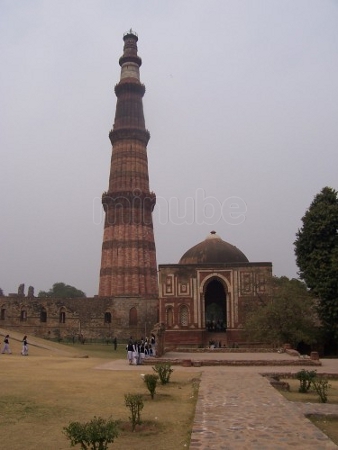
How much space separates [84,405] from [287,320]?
52.1 ft

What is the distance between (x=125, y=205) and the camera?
121ft

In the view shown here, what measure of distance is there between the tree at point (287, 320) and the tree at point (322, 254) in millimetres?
726

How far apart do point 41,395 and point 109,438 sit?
5.15 m

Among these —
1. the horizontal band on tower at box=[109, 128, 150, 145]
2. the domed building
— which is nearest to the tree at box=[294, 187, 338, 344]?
the domed building

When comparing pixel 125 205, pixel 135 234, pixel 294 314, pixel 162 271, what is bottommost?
pixel 294 314

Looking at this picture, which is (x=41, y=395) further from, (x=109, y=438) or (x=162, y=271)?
(x=162, y=271)

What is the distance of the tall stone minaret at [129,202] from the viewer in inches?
1411

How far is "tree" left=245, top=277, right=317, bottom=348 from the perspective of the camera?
903 inches

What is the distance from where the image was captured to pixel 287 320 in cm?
2300

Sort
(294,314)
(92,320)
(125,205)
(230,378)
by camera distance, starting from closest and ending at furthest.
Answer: (230,378) → (294,314) → (92,320) → (125,205)

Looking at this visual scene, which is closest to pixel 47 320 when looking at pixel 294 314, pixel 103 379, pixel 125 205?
pixel 125 205

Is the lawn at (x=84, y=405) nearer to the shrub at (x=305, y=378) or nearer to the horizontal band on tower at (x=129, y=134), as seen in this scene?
the shrub at (x=305, y=378)

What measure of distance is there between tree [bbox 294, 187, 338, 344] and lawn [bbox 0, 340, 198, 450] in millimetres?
10444

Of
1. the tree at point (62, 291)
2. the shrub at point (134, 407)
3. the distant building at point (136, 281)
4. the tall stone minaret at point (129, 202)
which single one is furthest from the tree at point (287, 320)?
the tree at point (62, 291)
